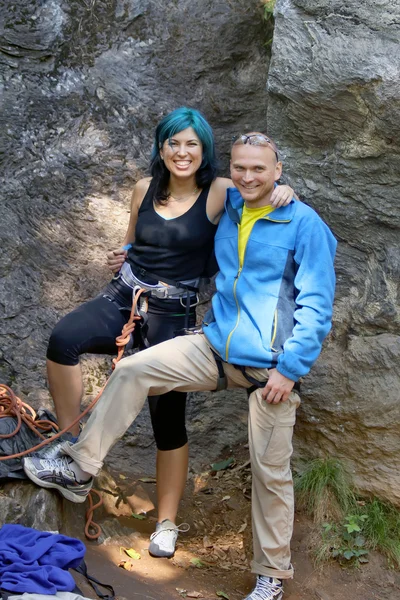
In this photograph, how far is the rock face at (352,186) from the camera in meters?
4.37

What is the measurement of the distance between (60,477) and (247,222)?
63.3 inches

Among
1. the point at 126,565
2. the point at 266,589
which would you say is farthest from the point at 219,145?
the point at 266,589

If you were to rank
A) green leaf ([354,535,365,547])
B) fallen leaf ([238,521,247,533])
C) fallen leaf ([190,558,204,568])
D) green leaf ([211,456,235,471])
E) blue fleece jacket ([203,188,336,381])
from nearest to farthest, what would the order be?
blue fleece jacket ([203,188,336,381])
fallen leaf ([190,558,204,568])
green leaf ([354,535,365,547])
fallen leaf ([238,521,247,533])
green leaf ([211,456,235,471])

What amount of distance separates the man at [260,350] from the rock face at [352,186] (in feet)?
2.87

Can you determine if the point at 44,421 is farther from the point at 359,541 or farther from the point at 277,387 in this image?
the point at 359,541

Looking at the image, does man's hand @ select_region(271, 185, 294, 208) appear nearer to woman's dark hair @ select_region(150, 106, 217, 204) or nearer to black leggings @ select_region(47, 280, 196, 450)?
woman's dark hair @ select_region(150, 106, 217, 204)

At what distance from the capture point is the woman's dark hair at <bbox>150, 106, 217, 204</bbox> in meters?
4.06

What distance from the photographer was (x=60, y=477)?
3953 millimetres

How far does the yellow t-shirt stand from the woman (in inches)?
10.8

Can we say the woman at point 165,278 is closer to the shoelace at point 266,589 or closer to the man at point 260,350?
the man at point 260,350

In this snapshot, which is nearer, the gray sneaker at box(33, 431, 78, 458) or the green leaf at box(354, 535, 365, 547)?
the gray sneaker at box(33, 431, 78, 458)

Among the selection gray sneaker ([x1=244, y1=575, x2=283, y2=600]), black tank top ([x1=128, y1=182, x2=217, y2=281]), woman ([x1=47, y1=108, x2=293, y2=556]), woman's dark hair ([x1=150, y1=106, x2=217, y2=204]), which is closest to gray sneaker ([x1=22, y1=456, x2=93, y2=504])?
woman ([x1=47, y1=108, x2=293, y2=556])

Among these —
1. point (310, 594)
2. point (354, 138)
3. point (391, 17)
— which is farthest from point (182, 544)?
point (391, 17)

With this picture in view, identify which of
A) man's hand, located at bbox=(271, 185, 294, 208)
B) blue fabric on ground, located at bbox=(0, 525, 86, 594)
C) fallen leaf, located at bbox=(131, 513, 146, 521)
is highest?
man's hand, located at bbox=(271, 185, 294, 208)
